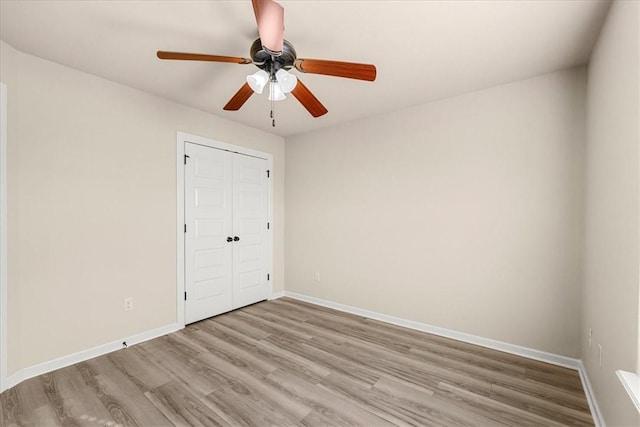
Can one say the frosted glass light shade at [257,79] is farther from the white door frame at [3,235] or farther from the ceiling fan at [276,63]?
the white door frame at [3,235]

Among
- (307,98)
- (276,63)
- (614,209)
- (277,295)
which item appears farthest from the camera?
(277,295)

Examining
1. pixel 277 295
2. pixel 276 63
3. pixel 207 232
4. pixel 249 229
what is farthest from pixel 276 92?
pixel 277 295

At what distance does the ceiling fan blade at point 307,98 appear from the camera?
1853 mm

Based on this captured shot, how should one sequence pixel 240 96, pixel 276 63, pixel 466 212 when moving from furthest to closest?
pixel 466 212 < pixel 240 96 < pixel 276 63

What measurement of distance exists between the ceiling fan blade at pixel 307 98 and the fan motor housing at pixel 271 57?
0.58 feet

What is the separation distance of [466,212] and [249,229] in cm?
268

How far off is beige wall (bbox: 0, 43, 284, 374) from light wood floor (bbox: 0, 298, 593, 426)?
0.35 m

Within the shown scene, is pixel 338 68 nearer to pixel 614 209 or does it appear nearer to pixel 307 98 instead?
pixel 307 98

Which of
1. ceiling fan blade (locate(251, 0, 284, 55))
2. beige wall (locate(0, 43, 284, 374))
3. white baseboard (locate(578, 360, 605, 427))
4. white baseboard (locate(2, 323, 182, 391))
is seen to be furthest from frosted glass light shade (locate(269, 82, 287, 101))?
white baseboard (locate(578, 360, 605, 427))

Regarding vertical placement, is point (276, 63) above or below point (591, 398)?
above

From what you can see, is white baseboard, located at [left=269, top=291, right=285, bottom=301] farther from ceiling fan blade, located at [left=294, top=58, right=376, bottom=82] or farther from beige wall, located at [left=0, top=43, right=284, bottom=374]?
ceiling fan blade, located at [left=294, top=58, right=376, bottom=82]

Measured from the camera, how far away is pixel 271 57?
1.79m

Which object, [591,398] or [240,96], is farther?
[240,96]

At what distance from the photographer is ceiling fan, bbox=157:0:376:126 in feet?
4.33
